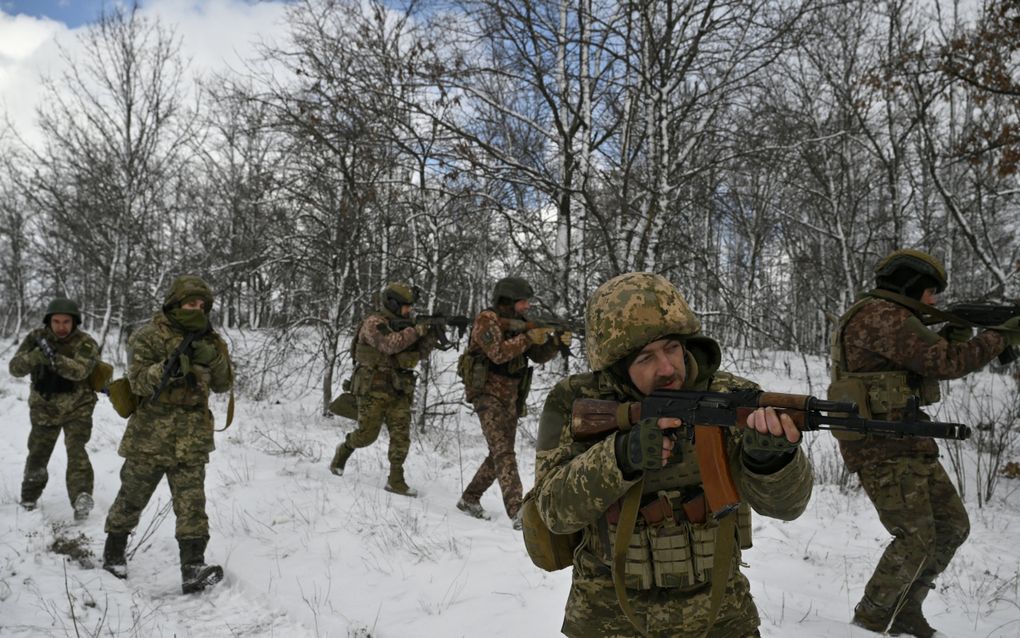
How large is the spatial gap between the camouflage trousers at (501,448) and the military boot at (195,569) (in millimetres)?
2159

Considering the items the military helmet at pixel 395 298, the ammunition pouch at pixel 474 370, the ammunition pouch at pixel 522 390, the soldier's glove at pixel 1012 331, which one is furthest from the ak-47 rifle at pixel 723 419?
the military helmet at pixel 395 298

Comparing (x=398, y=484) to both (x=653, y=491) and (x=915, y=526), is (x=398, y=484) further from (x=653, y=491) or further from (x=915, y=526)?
(x=653, y=491)

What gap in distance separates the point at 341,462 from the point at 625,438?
5592 millimetres

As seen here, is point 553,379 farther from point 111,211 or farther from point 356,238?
point 111,211

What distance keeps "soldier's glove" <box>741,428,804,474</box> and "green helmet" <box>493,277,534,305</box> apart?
3750mm

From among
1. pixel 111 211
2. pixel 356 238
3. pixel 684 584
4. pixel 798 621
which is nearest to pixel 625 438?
pixel 684 584

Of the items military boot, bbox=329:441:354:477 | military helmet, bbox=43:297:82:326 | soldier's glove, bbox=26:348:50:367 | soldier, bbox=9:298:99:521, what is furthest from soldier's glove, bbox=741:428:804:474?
soldier's glove, bbox=26:348:50:367

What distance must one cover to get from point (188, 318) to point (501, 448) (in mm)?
2549

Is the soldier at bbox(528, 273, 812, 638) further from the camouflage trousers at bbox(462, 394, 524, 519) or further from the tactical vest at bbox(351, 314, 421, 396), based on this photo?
the tactical vest at bbox(351, 314, 421, 396)

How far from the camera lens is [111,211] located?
1394 centimetres

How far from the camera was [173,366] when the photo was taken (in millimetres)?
3979

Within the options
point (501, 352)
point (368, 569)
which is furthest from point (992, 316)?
point (368, 569)

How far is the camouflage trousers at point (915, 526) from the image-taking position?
3064 mm

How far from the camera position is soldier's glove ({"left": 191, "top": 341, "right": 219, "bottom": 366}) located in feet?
13.4
